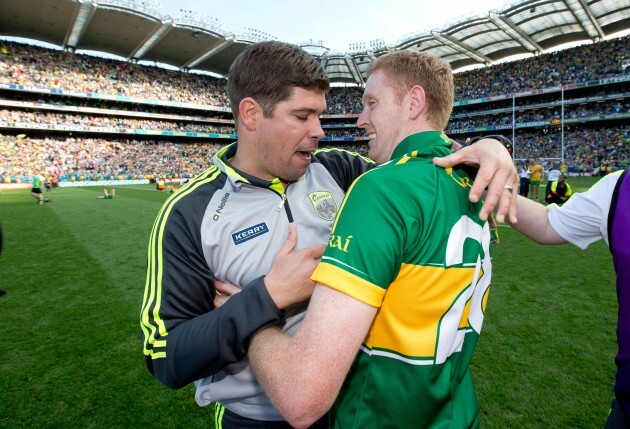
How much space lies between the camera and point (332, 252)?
1079mm

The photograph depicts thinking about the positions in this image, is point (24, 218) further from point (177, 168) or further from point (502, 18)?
point (502, 18)

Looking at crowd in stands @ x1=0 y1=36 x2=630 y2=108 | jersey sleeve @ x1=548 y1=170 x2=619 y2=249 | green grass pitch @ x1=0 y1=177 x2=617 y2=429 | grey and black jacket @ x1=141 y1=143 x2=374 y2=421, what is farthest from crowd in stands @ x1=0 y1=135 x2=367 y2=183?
grey and black jacket @ x1=141 y1=143 x2=374 y2=421

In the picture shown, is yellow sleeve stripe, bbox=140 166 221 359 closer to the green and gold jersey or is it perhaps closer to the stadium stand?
the green and gold jersey

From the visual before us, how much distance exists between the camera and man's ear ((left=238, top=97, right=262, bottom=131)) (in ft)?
5.95

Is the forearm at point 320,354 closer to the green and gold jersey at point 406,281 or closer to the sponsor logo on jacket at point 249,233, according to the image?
the green and gold jersey at point 406,281

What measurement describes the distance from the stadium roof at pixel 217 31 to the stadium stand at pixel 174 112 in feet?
7.72

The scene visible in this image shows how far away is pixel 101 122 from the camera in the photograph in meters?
45.8

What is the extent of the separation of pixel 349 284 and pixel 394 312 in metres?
0.26

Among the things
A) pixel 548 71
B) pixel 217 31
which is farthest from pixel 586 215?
pixel 548 71

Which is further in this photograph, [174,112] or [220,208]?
[174,112]

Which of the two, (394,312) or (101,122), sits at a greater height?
(101,122)

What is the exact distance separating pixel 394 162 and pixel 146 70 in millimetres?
56750

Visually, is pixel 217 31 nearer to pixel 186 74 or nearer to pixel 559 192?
pixel 186 74

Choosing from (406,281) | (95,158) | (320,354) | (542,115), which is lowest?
(95,158)
